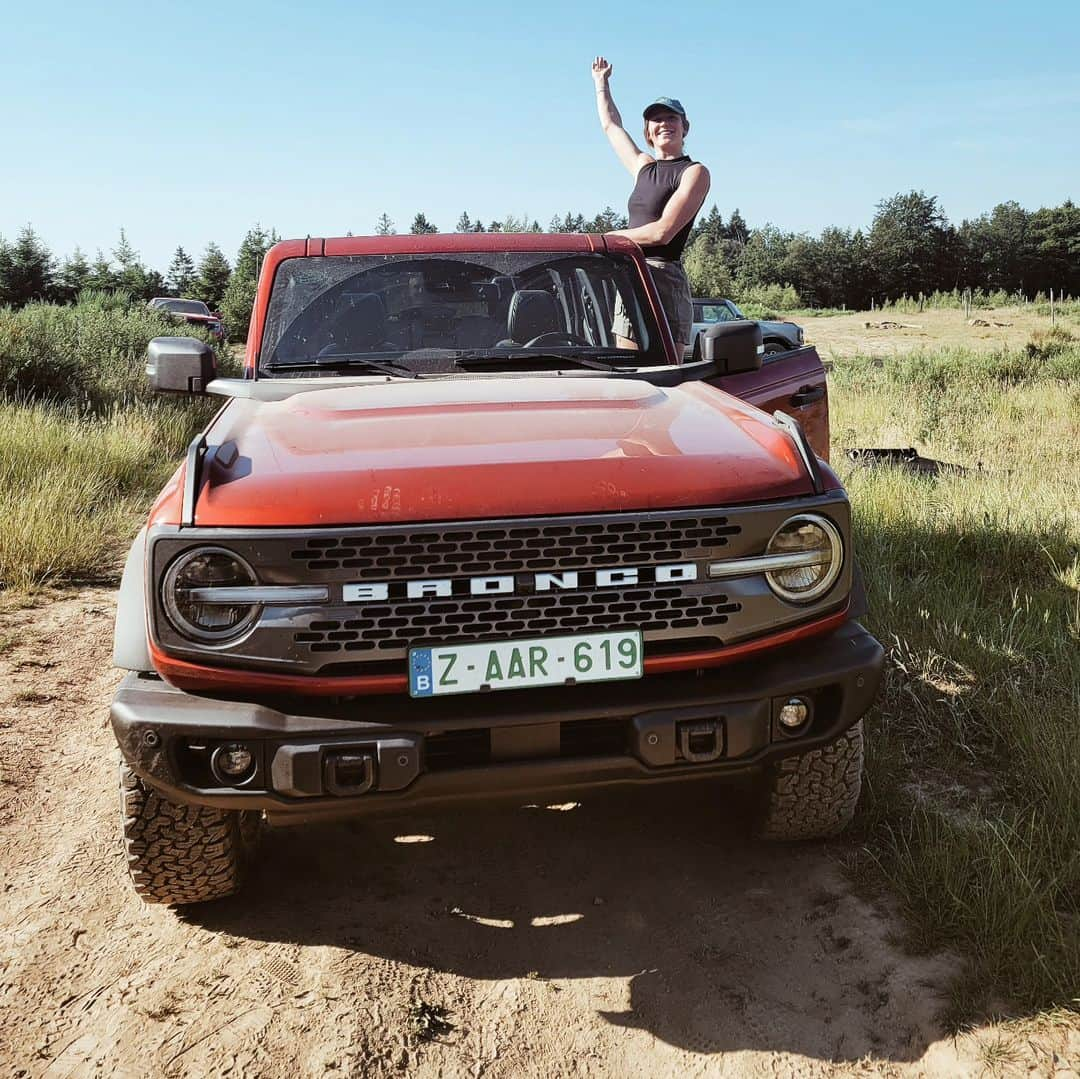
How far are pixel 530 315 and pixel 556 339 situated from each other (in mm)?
132

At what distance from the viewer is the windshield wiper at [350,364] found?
340cm

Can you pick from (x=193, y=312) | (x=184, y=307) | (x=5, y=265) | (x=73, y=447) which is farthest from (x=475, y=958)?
(x=5, y=265)

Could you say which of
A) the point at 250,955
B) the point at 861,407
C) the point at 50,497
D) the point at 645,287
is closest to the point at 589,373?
the point at 645,287

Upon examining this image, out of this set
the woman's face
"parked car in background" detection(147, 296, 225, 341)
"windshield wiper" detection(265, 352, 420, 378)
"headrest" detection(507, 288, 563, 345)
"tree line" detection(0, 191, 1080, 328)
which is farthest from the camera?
"tree line" detection(0, 191, 1080, 328)

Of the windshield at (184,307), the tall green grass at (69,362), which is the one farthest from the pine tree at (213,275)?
the tall green grass at (69,362)

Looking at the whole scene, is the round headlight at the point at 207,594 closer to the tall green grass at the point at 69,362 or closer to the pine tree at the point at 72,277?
the tall green grass at the point at 69,362

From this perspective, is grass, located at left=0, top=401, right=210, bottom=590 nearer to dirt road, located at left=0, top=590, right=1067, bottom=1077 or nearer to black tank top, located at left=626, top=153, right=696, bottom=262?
dirt road, located at left=0, top=590, right=1067, bottom=1077

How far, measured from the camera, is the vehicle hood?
2217mm

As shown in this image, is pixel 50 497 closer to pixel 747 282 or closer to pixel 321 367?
pixel 321 367

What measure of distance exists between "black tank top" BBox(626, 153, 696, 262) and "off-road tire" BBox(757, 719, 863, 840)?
10.5ft

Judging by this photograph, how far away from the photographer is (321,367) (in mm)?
3490

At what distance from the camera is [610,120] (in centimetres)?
600

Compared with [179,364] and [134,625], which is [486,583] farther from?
[179,364]

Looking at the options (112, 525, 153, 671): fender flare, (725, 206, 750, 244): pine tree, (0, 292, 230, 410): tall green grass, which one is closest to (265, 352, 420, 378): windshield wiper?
(112, 525, 153, 671): fender flare
